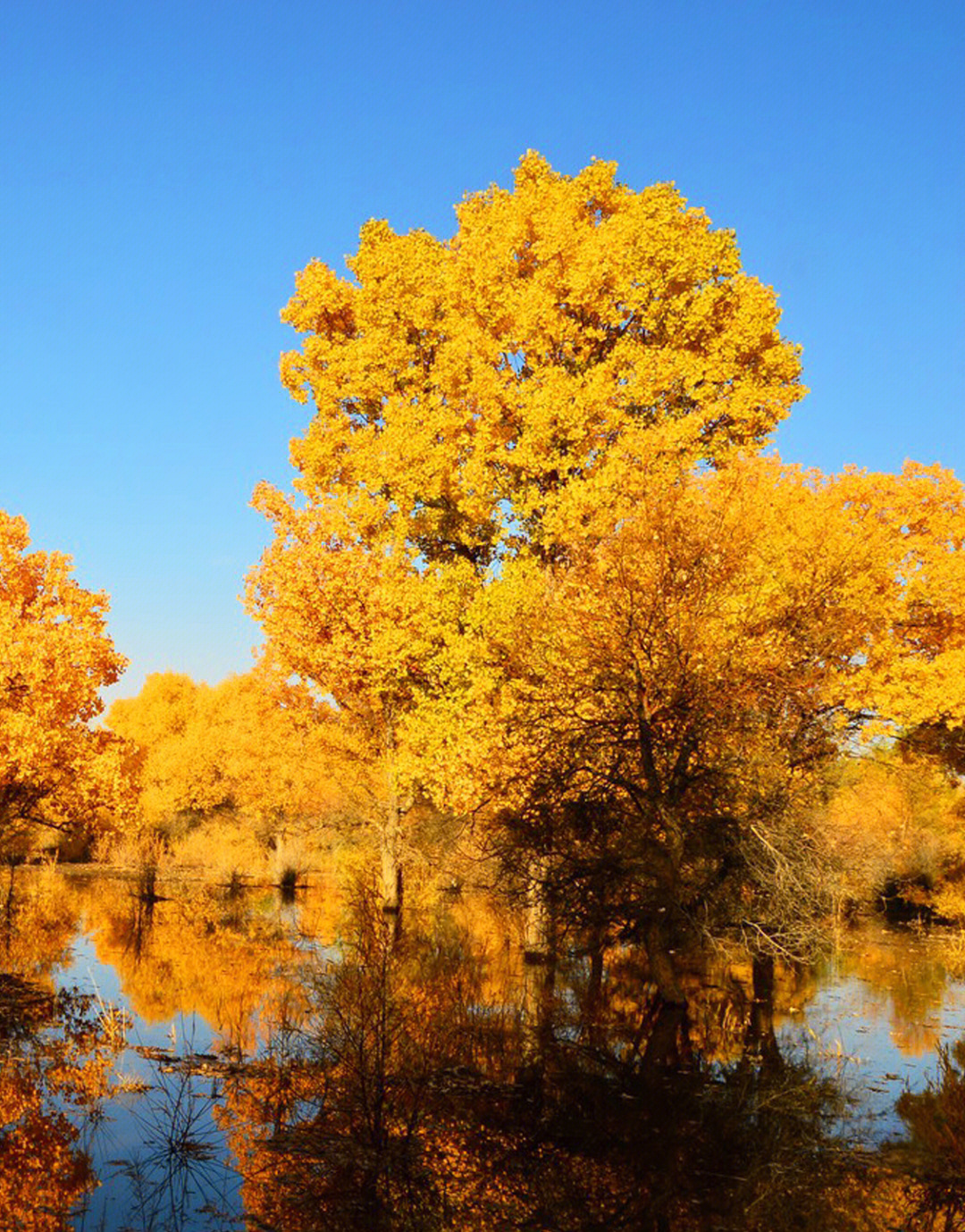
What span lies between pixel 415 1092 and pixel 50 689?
53.2 feet

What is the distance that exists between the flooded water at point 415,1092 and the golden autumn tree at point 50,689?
4.51 meters

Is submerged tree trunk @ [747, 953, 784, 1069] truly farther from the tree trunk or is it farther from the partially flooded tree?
the tree trunk

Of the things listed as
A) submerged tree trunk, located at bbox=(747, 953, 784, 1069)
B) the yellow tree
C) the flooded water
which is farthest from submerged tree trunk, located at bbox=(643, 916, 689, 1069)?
the yellow tree

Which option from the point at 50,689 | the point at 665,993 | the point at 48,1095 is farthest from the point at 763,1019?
the point at 50,689

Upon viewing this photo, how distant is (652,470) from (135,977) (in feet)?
40.6

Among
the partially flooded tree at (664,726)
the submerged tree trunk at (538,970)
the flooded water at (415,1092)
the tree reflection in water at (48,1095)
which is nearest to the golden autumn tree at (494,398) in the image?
the partially flooded tree at (664,726)

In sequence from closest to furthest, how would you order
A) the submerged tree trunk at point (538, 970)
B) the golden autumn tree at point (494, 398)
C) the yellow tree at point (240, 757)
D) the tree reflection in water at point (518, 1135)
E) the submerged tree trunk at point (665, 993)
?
the tree reflection in water at point (518, 1135)
the submerged tree trunk at point (538, 970)
the submerged tree trunk at point (665, 993)
the golden autumn tree at point (494, 398)
the yellow tree at point (240, 757)

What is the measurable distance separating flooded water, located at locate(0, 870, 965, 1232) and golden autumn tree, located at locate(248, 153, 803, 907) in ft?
19.9

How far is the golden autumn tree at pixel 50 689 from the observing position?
2158cm

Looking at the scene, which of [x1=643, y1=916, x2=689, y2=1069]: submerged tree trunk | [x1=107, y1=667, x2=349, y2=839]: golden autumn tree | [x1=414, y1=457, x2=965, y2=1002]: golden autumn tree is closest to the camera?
[x1=643, y1=916, x2=689, y2=1069]: submerged tree trunk

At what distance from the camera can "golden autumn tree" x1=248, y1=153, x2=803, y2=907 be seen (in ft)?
63.3

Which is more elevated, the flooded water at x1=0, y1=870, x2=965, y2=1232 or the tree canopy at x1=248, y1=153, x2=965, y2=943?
the tree canopy at x1=248, y1=153, x2=965, y2=943

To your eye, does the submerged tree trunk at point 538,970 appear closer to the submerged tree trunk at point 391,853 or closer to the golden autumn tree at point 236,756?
the submerged tree trunk at point 391,853

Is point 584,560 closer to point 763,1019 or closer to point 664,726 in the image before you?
point 664,726
